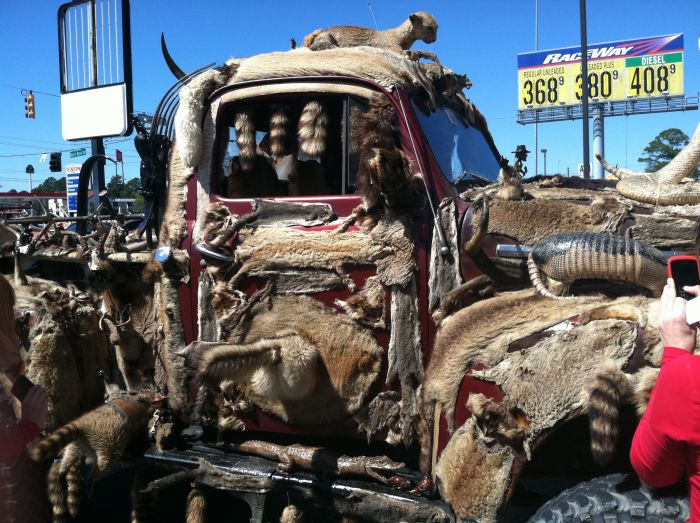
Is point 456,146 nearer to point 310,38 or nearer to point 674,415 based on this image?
point 310,38

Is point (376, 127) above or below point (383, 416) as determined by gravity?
above

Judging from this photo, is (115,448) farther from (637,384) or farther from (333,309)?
(637,384)

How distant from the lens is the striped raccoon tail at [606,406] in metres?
2.13

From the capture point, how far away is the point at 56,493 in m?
3.26

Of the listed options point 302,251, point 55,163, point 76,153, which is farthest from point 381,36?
point 55,163

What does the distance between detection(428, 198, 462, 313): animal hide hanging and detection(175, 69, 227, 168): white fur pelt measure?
1239 mm

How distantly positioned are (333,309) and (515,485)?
3.43ft

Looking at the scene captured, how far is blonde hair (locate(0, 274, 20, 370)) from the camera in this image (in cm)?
253

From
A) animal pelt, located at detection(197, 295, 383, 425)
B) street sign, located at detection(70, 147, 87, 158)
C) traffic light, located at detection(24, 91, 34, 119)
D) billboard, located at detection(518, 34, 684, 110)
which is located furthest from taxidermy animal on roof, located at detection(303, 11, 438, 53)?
billboard, located at detection(518, 34, 684, 110)

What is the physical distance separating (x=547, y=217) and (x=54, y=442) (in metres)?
2.22

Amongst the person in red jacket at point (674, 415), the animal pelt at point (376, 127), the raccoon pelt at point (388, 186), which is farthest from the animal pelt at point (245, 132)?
the person in red jacket at point (674, 415)

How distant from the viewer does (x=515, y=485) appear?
8.03ft

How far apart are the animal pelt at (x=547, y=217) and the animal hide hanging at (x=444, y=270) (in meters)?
0.11

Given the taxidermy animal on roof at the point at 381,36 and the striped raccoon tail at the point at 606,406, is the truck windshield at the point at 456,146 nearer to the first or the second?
the taxidermy animal on roof at the point at 381,36
